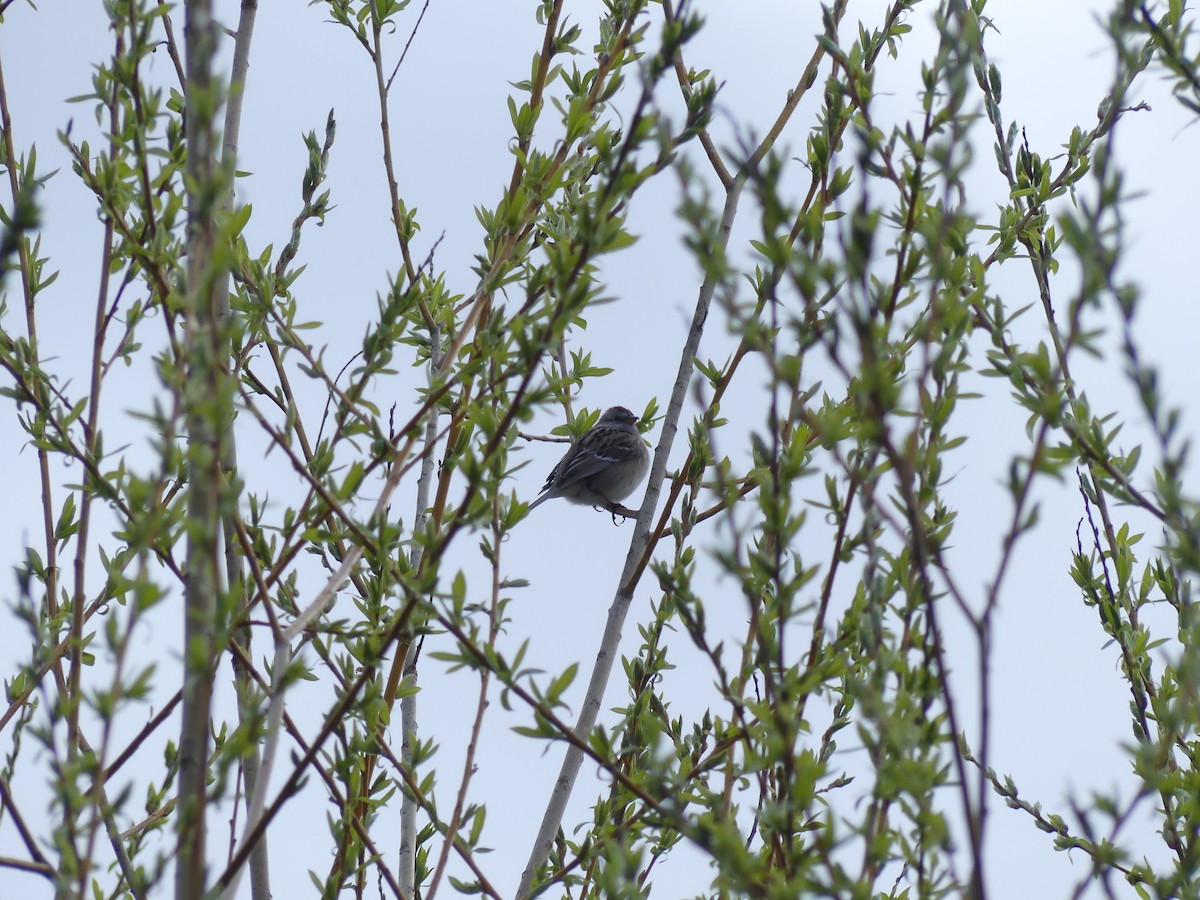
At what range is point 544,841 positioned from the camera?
3.91m

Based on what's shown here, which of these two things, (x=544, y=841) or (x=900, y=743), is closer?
(x=900, y=743)

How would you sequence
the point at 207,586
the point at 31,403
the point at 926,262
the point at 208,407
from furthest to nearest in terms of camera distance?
the point at 31,403 → the point at 926,262 → the point at 207,586 → the point at 208,407

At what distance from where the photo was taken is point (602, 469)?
1083 cm

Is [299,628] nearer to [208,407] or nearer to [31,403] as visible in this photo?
[208,407]

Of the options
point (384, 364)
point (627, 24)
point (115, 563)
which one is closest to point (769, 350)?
point (384, 364)

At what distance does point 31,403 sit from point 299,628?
3.90 ft

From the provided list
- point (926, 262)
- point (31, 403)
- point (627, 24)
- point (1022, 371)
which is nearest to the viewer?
point (926, 262)

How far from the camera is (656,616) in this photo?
4.48 m

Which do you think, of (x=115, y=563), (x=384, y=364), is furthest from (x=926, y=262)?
(x=115, y=563)

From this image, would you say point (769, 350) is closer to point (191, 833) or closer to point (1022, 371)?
point (1022, 371)

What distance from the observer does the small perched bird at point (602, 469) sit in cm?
1059

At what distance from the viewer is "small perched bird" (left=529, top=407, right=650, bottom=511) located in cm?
1059

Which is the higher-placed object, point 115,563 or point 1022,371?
point 115,563

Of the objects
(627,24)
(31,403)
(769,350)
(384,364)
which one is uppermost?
(627,24)
